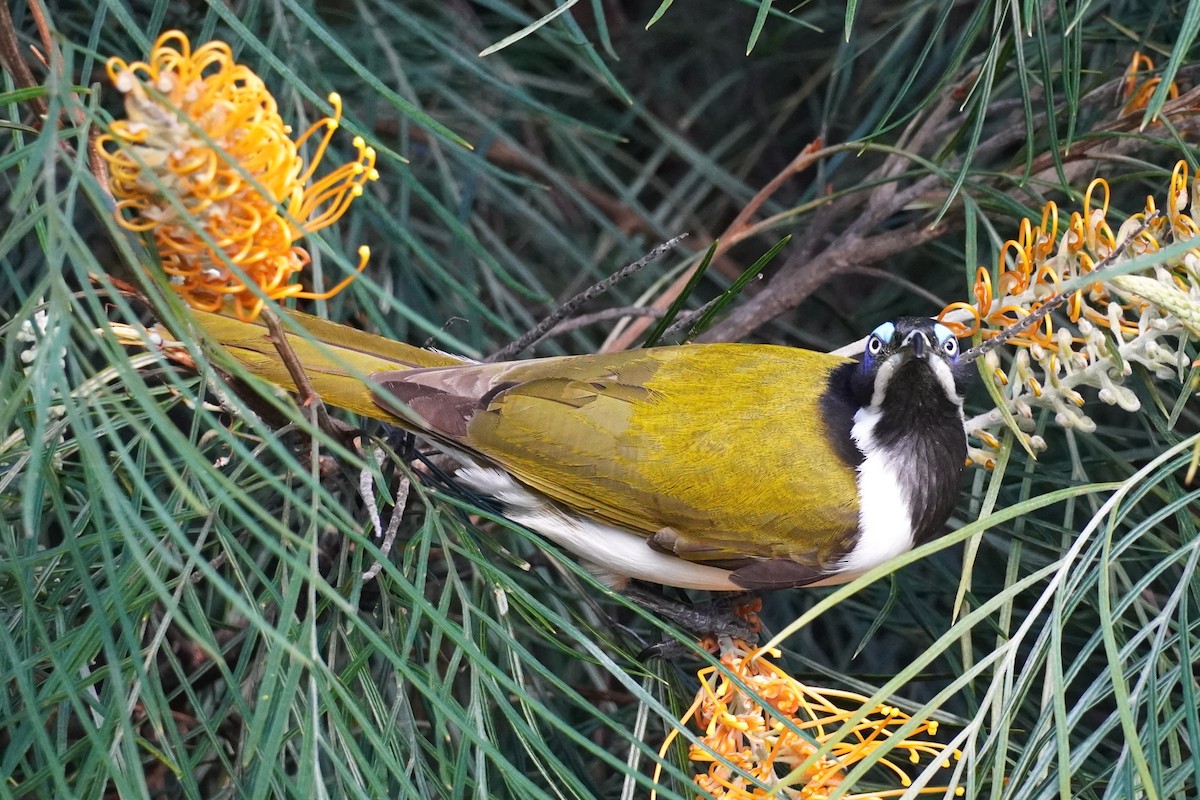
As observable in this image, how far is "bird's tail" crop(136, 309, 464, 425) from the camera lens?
5.74ft

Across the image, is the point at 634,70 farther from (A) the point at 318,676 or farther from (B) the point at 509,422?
(A) the point at 318,676

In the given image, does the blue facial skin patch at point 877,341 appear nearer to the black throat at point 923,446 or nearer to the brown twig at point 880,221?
the black throat at point 923,446

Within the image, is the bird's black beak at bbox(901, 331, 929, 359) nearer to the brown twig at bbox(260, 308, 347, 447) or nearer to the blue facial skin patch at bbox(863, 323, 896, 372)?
the blue facial skin patch at bbox(863, 323, 896, 372)

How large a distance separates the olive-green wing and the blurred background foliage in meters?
0.16

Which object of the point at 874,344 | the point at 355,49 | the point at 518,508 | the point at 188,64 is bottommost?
the point at 518,508

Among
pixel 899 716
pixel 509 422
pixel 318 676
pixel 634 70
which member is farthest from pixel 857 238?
pixel 318 676

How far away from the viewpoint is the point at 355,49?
103 inches

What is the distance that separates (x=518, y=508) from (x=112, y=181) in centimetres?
135

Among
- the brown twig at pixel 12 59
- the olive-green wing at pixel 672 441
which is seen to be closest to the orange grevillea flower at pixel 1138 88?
the olive-green wing at pixel 672 441

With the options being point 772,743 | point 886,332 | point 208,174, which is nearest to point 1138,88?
point 886,332

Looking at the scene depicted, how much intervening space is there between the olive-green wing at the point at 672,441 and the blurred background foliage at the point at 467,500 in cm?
16

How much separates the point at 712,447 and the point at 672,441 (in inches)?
2.9

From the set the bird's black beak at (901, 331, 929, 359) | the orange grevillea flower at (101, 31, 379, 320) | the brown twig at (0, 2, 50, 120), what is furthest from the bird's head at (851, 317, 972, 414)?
the brown twig at (0, 2, 50, 120)

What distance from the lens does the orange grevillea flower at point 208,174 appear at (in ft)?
3.16
